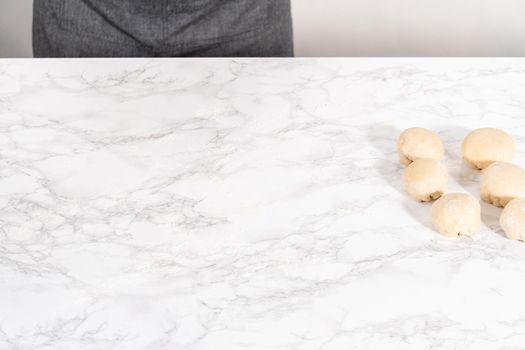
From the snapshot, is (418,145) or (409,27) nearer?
(418,145)

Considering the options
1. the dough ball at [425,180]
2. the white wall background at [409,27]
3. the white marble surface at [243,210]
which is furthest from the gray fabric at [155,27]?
the dough ball at [425,180]

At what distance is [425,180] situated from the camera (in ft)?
3.05

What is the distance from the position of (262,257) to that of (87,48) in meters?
0.68

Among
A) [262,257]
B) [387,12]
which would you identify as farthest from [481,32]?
[262,257]

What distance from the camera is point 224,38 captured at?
4.62 feet

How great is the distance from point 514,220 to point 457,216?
6 centimetres

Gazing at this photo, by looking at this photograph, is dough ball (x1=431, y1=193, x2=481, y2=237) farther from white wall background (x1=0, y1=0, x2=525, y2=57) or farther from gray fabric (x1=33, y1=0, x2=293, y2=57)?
white wall background (x1=0, y1=0, x2=525, y2=57)

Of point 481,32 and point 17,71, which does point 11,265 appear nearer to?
point 17,71

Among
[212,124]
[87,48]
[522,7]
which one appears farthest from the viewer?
[522,7]

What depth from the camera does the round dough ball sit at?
979 mm

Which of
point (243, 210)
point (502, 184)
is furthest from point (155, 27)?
point (502, 184)

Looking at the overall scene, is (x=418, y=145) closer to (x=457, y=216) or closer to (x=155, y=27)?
(x=457, y=216)

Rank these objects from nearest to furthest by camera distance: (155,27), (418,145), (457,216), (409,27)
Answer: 1. (457,216)
2. (418,145)
3. (155,27)
4. (409,27)

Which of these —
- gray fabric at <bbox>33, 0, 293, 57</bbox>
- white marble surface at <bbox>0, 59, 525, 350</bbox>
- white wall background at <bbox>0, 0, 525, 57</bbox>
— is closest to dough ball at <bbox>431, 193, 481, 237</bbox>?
white marble surface at <bbox>0, 59, 525, 350</bbox>
